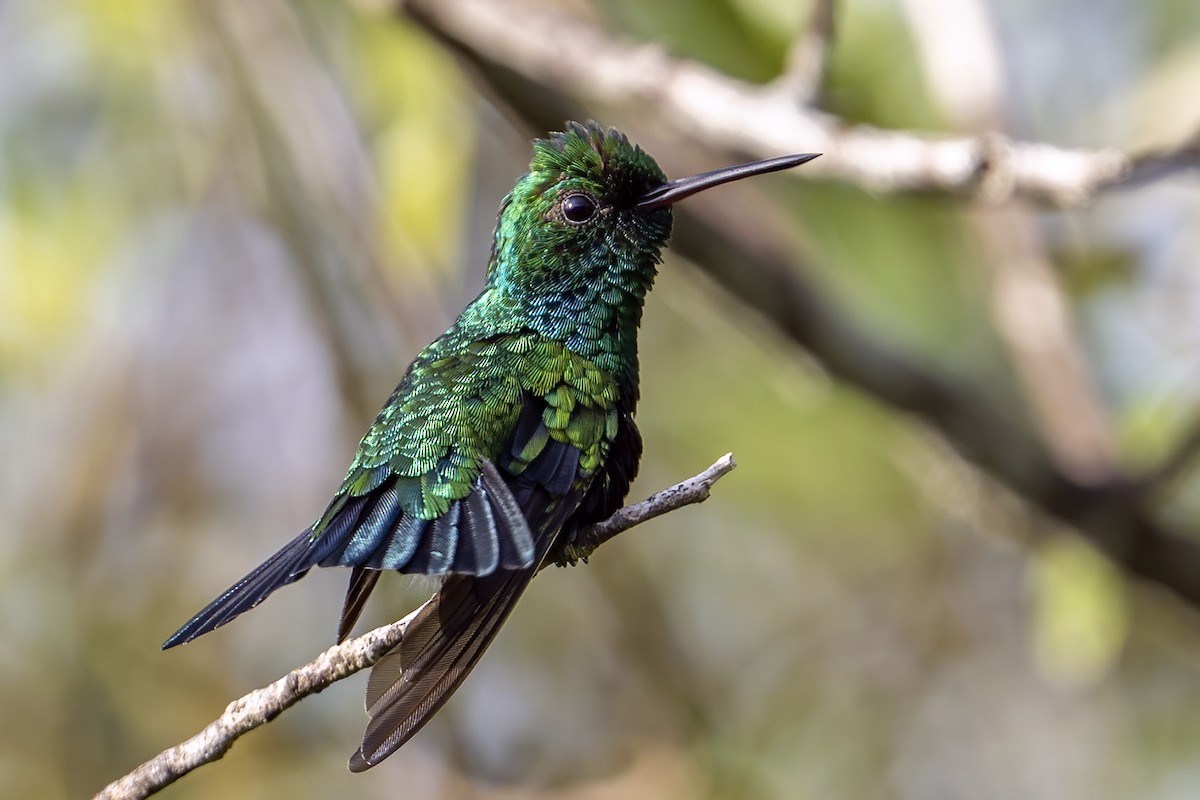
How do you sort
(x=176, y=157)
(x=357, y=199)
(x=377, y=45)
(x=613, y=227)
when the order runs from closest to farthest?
1. (x=613, y=227)
2. (x=377, y=45)
3. (x=357, y=199)
4. (x=176, y=157)

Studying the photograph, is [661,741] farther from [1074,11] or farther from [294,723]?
[1074,11]

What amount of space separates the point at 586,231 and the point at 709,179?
40 centimetres

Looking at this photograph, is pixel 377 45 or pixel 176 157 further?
pixel 176 157

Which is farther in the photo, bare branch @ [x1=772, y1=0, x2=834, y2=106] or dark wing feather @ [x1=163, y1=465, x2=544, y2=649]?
bare branch @ [x1=772, y1=0, x2=834, y2=106]

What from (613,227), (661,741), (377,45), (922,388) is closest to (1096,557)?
(922,388)

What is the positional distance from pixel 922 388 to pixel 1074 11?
330 centimetres

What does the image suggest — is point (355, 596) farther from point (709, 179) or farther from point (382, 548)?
point (709, 179)

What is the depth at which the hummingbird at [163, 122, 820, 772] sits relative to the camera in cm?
220

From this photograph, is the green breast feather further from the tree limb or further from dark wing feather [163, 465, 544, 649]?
the tree limb

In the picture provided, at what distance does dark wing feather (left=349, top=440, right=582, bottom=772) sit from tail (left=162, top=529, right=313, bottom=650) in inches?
8.7

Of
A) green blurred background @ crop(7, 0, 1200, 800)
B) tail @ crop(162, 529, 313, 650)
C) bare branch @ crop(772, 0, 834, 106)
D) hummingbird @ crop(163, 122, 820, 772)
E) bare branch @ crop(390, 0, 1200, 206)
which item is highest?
bare branch @ crop(772, 0, 834, 106)

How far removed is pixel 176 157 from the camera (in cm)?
519

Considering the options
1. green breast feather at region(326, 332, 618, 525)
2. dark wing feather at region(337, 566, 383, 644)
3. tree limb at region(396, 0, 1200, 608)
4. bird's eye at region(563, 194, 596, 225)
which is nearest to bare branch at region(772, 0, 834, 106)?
tree limb at region(396, 0, 1200, 608)

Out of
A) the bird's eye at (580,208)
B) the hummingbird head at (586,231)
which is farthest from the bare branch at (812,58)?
the bird's eye at (580,208)
